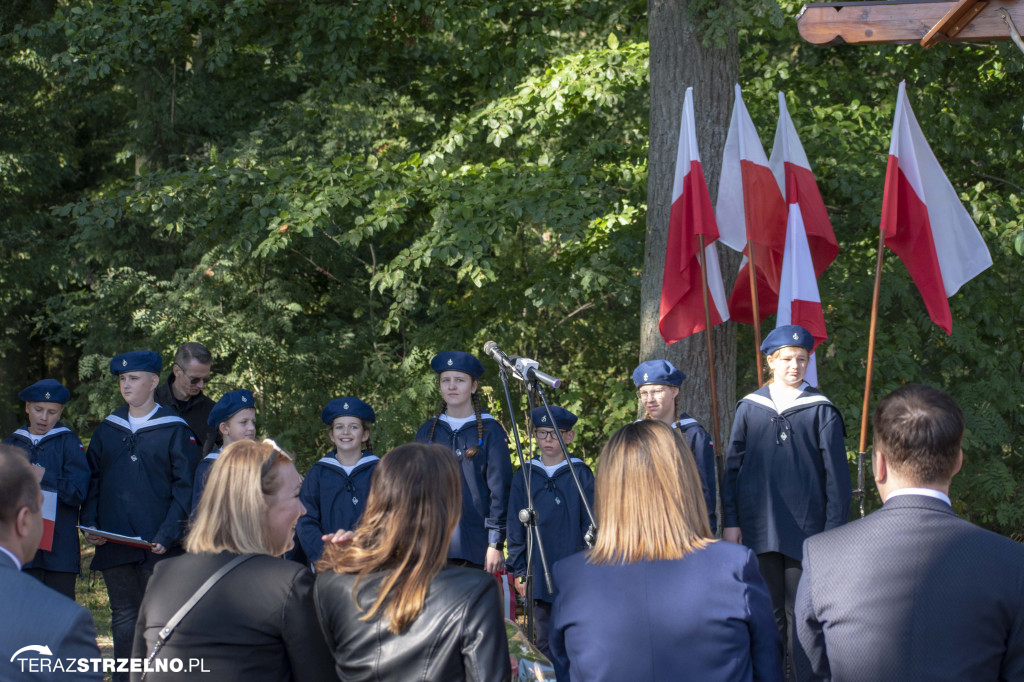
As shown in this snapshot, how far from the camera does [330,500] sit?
16.6 ft

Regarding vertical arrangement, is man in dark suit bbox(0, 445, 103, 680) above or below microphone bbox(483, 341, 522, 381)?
below

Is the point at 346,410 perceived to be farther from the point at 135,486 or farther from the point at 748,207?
the point at 748,207

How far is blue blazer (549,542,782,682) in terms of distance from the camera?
2203 mm

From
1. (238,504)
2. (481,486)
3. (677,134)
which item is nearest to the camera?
(238,504)

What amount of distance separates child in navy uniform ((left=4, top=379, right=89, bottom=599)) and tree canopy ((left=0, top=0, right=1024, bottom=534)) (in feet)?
8.77

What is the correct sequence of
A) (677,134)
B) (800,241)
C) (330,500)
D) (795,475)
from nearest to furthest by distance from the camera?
(795,475) → (330,500) → (800,241) → (677,134)

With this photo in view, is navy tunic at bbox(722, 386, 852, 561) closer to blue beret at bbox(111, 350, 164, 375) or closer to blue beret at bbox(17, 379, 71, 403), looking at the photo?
blue beret at bbox(111, 350, 164, 375)

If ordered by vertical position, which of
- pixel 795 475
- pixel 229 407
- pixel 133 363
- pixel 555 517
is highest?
pixel 133 363

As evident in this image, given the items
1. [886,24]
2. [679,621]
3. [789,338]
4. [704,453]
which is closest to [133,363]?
[704,453]

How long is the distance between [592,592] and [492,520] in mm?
2942

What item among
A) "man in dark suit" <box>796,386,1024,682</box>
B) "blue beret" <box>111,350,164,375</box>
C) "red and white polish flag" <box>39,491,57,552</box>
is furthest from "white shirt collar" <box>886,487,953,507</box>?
"blue beret" <box>111,350,164,375</box>

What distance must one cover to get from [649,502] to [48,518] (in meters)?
3.61

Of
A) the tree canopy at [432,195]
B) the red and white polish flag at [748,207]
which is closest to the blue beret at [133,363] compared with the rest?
the tree canopy at [432,195]

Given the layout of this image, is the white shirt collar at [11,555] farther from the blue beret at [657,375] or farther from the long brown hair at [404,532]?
the blue beret at [657,375]
